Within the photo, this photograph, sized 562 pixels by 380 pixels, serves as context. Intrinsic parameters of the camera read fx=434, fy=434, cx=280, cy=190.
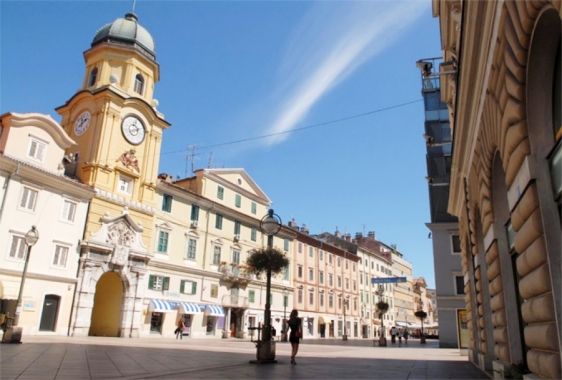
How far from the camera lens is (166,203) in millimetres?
36625

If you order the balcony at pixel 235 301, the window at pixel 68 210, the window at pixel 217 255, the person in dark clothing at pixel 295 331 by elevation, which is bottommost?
the person in dark clothing at pixel 295 331

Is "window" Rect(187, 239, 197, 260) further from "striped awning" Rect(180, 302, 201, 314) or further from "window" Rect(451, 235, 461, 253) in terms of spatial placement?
"window" Rect(451, 235, 461, 253)

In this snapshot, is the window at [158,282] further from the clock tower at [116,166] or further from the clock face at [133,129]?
the clock face at [133,129]

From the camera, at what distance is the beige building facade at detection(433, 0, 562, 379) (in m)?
5.38

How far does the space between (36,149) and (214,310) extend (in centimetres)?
1949

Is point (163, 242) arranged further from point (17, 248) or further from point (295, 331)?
point (295, 331)

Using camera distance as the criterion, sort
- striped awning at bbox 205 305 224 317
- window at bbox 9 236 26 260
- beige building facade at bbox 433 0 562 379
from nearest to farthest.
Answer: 1. beige building facade at bbox 433 0 562 379
2. window at bbox 9 236 26 260
3. striped awning at bbox 205 305 224 317

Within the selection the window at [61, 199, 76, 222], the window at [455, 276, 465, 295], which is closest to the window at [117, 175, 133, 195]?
the window at [61, 199, 76, 222]

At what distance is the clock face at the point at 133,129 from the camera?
34656mm

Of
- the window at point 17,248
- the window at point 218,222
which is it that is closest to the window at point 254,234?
the window at point 218,222

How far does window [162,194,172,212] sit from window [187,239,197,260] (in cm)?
342

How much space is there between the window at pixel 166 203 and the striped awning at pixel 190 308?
790cm

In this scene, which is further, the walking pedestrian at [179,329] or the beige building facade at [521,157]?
the walking pedestrian at [179,329]

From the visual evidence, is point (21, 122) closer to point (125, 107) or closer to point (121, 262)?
point (125, 107)
